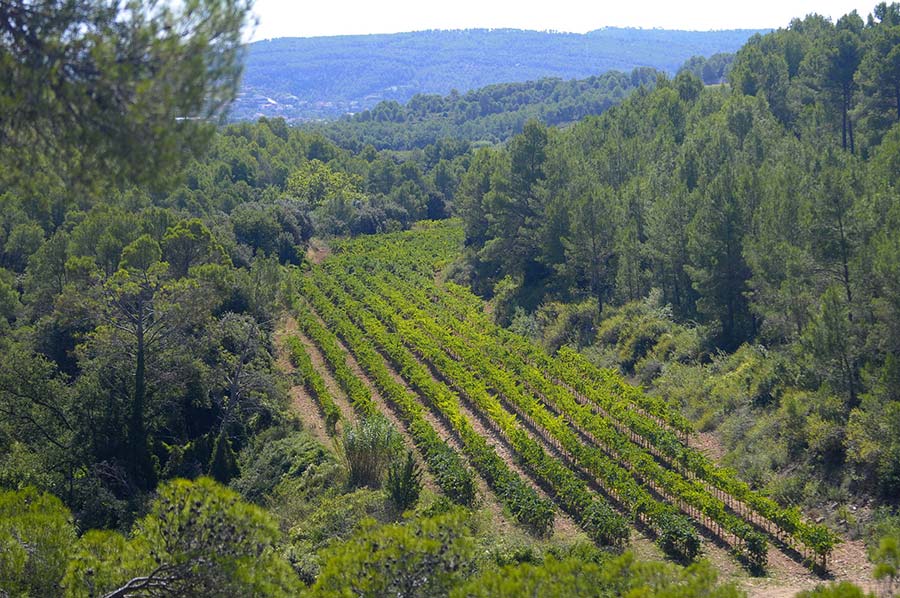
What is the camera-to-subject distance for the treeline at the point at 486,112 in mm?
134250

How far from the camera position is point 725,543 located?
51.2 feet

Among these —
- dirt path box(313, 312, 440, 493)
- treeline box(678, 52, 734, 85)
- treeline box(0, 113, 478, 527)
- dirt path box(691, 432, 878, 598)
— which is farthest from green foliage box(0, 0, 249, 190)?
treeline box(678, 52, 734, 85)

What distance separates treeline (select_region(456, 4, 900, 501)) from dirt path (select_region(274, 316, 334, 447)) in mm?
9683

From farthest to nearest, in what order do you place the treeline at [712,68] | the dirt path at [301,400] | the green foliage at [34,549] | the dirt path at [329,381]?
the treeline at [712,68], the dirt path at [329,381], the dirt path at [301,400], the green foliage at [34,549]

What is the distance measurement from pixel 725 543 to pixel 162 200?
36846 mm

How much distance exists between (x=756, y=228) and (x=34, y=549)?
21891 millimetres

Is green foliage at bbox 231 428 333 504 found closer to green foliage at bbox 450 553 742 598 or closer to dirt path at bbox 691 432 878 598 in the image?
dirt path at bbox 691 432 878 598

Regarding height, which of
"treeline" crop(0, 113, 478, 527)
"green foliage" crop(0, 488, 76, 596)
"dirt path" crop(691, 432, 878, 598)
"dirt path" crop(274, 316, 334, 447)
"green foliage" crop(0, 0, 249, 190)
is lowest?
"dirt path" crop(274, 316, 334, 447)

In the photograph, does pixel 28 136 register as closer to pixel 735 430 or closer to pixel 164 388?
pixel 164 388

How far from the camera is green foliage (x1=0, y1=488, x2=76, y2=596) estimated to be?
7445 mm

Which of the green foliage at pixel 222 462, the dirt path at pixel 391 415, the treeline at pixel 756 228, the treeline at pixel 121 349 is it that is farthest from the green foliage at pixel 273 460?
the treeline at pixel 756 228

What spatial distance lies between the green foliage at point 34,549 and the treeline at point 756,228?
14.4 metres

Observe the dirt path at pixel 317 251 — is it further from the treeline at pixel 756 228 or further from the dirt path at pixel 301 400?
the dirt path at pixel 301 400

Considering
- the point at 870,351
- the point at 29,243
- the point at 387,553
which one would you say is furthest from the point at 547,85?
the point at 387,553
